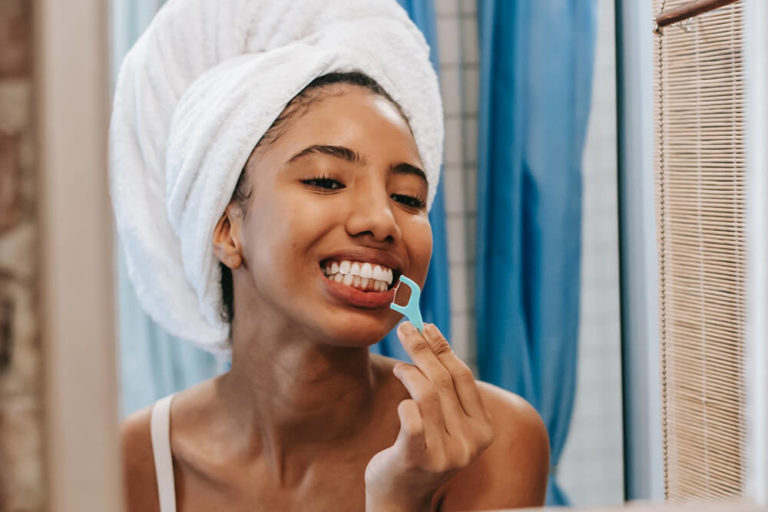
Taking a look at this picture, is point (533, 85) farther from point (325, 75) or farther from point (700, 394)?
point (700, 394)

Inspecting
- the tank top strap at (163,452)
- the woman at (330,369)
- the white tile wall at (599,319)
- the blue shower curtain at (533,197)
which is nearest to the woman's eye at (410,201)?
the woman at (330,369)

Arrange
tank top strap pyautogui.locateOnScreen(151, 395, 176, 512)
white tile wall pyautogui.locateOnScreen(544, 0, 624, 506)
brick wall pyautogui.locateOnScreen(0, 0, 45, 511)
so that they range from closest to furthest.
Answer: brick wall pyautogui.locateOnScreen(0, 0, 45, 511), tank top strap pyautogui.locateOnScreen(151, 395, 176, 512), white tile wall pyautogui.locateOnScreen(544, 0, 624, 506)

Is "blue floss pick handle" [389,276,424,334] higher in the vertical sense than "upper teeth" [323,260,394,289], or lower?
lower

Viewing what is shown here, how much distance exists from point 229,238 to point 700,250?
2.13ft

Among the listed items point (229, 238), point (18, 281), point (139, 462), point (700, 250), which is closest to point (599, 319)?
point (700, 250)

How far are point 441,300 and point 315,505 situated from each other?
0.31m

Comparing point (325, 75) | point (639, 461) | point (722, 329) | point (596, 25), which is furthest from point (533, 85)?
point (639, 461)

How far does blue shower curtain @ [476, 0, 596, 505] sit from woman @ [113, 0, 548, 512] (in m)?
0.07

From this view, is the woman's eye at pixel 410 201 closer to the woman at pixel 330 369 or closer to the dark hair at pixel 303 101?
the woman at pixel 330 369

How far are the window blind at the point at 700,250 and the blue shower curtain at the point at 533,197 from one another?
121 mm

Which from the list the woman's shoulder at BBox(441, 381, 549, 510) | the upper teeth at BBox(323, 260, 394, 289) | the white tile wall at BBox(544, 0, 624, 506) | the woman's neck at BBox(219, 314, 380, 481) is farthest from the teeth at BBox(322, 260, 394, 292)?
the white tile wall at BBox(544, 0, 624, 506)

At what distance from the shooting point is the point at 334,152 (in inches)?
33.2

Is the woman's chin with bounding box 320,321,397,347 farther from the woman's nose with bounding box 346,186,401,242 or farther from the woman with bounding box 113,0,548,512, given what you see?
the woman's nose with bounding box 346,186,401,242

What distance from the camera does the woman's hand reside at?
78cm
